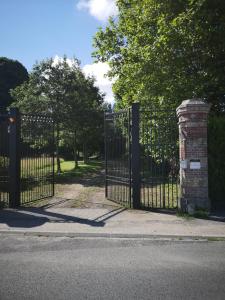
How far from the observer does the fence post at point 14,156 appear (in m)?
11.2

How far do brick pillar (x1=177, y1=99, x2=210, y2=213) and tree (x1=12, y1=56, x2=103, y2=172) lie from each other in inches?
455

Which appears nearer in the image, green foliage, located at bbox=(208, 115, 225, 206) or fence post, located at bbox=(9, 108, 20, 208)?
green foliage, located at bbox=(208, 115, 225, 206)

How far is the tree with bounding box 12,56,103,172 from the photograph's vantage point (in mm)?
20922

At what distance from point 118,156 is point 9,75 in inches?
1620

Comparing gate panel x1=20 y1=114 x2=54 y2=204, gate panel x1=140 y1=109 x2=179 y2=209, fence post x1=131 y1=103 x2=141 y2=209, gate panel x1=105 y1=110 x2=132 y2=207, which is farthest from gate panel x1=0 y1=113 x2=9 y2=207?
gate panel x1=140 y1=109 x2=179 y2=209

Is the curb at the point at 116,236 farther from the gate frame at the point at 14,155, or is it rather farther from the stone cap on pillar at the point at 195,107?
the stone cap on pillar at the point at 195,107

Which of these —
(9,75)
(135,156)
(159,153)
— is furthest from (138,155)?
(9,75)

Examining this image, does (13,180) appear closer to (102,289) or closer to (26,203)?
(26,203)

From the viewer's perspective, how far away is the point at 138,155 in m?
11.0

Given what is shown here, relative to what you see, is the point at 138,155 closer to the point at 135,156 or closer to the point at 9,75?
the point at 135,156

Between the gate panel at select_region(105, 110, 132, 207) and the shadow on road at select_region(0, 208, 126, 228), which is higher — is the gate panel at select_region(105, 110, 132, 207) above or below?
above

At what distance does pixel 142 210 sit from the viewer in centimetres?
1080

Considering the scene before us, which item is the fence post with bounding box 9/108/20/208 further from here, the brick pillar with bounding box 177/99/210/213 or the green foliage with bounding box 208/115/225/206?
the green foliage with bounding box 208/115/225/206

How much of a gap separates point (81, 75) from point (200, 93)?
11.6m
